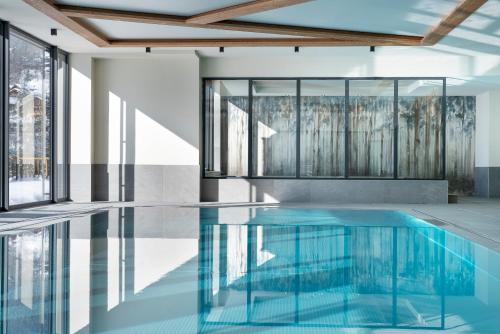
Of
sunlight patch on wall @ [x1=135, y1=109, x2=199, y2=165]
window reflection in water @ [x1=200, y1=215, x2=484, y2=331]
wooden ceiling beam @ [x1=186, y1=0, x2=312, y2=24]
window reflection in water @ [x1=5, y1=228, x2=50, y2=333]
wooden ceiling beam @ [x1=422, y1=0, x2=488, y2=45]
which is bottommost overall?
window reflection in water @ [x1=200, y1=215, x2=484, y2=331]

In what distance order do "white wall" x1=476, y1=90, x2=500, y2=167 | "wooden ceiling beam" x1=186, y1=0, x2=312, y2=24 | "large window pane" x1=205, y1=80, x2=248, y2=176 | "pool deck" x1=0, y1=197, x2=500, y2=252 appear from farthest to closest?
"white wall" x1=476, y1=90, x2=500, y2=167 → "large window pane" x1=205, y1=80, x2=248, y2=176 → "wooden ceiling beam" x1=186, y1=0, x2=312, y2=24 → "pool deck" x1=0, y1=197, x2=500, y2=252

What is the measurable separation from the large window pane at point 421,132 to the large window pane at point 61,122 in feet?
24.7

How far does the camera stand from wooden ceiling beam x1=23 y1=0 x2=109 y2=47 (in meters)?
7.96

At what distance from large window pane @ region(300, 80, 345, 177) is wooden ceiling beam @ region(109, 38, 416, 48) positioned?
198 centimetres

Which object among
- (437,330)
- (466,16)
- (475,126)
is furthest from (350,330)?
(475,126)

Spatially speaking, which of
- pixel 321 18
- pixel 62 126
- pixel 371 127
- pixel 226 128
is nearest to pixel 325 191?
pixel 371 127

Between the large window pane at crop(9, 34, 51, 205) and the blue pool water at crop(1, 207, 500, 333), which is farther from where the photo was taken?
the large window pane at crop(9, 34, 51, 205)

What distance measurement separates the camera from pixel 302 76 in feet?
40.4

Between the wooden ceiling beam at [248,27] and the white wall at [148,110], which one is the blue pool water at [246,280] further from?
the white wall at [148,110]

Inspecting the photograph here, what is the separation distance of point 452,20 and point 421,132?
158 inches

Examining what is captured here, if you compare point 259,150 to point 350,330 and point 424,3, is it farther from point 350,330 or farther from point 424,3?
point 350,330

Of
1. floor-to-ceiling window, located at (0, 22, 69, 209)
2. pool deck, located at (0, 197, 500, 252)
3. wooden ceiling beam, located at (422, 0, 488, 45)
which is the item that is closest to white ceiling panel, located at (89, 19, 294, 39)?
floor-to-ceiling window, located at (0, 22, 69, 209)

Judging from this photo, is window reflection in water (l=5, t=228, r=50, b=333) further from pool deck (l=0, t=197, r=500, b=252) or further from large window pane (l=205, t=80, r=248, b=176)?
large window pane (l=205, t=80, r=248, b=176)

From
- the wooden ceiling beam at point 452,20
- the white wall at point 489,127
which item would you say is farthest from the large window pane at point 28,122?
the white wall at point 489,127
